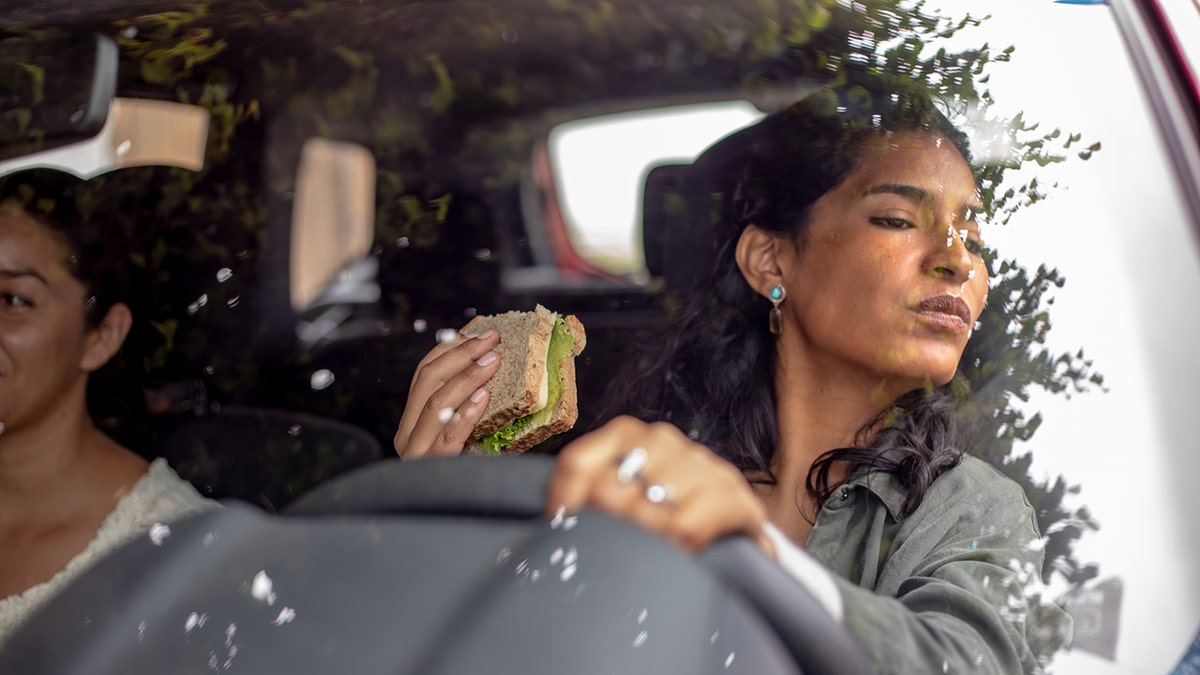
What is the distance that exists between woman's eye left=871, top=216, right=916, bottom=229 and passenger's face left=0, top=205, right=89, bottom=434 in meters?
0.97

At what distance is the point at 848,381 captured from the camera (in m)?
1.27

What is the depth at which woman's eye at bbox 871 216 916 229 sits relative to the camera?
1.22 metres

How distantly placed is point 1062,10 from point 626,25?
560 mm

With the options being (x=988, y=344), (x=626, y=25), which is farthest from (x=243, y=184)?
(x=988, y=344)

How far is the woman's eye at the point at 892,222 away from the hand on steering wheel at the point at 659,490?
1.21 ft

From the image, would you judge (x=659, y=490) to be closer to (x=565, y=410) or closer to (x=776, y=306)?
(x=565, y=410)

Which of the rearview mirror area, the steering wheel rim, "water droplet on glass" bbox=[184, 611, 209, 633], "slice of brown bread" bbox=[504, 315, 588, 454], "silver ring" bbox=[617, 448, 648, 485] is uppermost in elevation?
the rearview mirror area

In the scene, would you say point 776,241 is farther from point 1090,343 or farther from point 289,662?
point 289,662

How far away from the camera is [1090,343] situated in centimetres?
120

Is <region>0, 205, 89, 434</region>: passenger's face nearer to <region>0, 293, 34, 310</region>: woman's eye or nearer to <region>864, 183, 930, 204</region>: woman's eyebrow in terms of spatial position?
<region>0, 293, 34, 310</region>: woman's eye

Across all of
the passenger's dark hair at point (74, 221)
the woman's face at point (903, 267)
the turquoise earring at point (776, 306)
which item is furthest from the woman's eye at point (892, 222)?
the passenger's dark hair at point (74, 221)

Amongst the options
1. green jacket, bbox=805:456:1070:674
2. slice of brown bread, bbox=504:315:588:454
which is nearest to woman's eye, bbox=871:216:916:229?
green jacket, bbox=805:456:1070:674

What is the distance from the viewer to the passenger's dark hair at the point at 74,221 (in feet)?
4.68

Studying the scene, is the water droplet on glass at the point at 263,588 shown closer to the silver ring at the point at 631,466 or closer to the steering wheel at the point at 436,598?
the steering wheel at the point at 436,598
